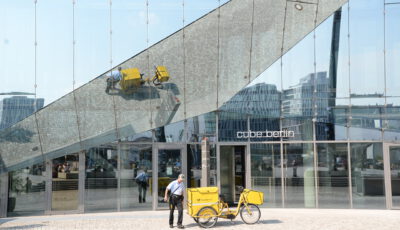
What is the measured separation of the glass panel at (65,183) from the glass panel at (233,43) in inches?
221

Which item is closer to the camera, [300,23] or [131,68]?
[131,68]

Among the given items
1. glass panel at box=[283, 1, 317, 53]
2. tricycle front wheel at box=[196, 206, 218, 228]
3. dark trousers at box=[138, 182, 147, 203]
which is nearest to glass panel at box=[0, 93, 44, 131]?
dark trousers at box=[138, 182, 147, 203]

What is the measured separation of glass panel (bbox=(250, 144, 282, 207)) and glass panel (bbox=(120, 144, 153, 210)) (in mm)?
3630

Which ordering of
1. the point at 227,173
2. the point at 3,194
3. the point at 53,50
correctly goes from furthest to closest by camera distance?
the point at 227,173, the point at 53,50, the point at 3,194

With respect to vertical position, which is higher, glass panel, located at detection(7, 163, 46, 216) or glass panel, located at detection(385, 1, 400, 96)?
glass panel, located at detection(385, 1, 400, 96)

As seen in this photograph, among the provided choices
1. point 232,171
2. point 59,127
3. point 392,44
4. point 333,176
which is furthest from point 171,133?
point 392,44

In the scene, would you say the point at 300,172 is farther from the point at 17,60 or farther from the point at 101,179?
the point at 17,60

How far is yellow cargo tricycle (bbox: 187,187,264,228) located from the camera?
11.9 metres

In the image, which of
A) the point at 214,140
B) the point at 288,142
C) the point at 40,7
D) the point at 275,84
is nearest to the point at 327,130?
the point at 288,142

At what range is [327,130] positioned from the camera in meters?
15.4

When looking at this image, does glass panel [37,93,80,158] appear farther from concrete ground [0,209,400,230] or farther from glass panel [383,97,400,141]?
glass panel [383,97,400,141]

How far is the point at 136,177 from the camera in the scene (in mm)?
14914

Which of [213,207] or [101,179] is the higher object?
[101,179]

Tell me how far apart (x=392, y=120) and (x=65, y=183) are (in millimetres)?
11111
